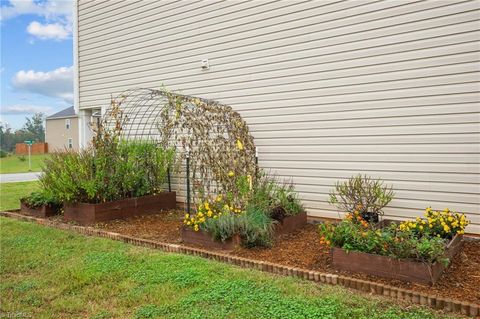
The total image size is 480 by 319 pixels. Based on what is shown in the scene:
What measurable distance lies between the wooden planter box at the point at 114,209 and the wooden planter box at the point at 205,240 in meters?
1.86

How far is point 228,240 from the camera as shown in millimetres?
4562

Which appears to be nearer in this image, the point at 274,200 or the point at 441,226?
the point at 441,226

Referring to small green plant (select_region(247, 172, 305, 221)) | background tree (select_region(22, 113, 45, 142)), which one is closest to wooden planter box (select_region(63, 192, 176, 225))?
small green plant (select_region(247, 172, 305, 221))

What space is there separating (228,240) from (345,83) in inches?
110

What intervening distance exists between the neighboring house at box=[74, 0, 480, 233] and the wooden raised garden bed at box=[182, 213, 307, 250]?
659 millimetres

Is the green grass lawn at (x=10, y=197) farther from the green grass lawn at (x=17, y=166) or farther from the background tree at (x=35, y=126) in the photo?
the background tree at (x=35, y=126)

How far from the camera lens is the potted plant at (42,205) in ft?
22.1

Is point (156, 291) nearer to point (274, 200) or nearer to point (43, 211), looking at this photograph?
point (274, 200)

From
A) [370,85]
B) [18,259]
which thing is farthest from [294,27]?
[18,259]

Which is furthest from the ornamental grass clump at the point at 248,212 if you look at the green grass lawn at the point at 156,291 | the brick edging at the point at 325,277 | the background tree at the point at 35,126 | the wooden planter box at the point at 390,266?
the background tree at the point at 35,126

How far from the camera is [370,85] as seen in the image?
5312mm

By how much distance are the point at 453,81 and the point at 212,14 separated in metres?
4.29

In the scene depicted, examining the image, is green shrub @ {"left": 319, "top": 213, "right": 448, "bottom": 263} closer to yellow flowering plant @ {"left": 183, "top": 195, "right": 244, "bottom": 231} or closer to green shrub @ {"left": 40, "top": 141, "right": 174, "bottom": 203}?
yellow flowering plant @ {"left": 183, "top": 195, "right": 244, "bottom": 231}

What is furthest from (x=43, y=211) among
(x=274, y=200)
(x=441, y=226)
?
(x=441, y=226)
